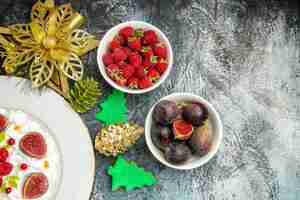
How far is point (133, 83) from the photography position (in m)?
1.28

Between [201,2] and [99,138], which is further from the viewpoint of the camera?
[201,2]

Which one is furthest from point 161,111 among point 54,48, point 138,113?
point 54,48

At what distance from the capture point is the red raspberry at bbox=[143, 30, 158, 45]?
1296mm

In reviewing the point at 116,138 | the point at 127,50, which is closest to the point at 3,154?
the point at 116,138

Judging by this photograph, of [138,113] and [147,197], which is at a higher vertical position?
[138,113]

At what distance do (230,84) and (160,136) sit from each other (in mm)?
221

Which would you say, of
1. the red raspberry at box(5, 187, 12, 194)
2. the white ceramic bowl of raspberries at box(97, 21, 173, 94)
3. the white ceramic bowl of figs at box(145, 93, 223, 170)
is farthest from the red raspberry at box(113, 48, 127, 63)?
the red raspberry at box(5, 187, 12, 194)

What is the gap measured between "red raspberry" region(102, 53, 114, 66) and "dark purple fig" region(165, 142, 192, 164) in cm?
22

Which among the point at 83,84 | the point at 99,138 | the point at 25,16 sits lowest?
the point at 99,138

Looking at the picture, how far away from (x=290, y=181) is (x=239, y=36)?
35 centimetres

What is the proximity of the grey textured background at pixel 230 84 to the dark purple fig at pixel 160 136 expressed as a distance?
7 cm

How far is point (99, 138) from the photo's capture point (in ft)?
4.20

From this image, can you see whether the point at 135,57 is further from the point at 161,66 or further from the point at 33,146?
the point at 33,146

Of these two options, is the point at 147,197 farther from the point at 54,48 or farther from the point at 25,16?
the point at 25,16
